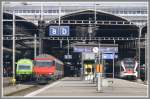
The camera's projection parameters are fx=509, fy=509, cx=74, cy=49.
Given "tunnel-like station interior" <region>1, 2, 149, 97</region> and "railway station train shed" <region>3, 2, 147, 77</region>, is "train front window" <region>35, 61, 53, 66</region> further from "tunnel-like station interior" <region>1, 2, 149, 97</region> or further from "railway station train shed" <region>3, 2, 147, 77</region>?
"railway station train shed" <region>3, 2, 147, 77</region>

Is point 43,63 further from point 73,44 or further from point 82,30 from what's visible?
point 73,44

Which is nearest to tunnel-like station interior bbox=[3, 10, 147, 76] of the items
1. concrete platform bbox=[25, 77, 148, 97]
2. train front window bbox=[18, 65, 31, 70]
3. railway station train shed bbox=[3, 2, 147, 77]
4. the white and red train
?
railway station train shed bbox=[3, 2, 147, 77]

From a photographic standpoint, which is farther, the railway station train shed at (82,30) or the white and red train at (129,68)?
the railway station train shed at (82,30)

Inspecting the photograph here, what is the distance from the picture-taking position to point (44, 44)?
94.2 m

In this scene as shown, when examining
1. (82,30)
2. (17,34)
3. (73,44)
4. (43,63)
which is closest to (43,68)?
(43,63)

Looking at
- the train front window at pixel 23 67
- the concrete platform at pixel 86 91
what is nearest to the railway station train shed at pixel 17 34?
the train front window at pixel 23 67

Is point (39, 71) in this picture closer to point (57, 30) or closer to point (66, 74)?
point (57, 30)

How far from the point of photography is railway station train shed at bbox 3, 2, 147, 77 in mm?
81875

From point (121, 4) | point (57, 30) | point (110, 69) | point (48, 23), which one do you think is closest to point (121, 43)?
point (110, 69)

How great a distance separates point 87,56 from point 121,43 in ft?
98.8

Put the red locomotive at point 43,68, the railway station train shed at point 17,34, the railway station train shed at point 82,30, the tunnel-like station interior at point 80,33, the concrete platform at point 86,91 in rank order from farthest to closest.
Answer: the railway station train shed at point 17,34 → the tunnel-like station interior at point 80,33 → the railway station train shed at point 82,30 → the red locomotive at point 43,68 → the concrete platform at point 86,91

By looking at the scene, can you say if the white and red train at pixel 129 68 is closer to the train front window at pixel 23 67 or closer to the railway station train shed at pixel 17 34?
the train front window at pixel 23 67

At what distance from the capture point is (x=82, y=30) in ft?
284

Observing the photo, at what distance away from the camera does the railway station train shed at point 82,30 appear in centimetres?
8188
